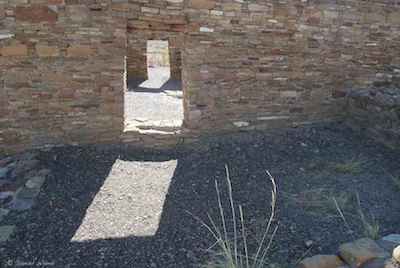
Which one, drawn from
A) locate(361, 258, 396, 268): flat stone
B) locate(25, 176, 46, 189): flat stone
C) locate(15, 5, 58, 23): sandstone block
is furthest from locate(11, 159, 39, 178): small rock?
locate(361, 258, 396, 268): flat stone

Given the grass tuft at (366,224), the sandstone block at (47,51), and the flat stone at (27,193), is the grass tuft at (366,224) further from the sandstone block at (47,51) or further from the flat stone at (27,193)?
the sandstone block at (47,51)

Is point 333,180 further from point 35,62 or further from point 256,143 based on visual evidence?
point 35,62

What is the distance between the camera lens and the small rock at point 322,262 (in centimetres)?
253

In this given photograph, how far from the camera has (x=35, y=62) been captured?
4391mm

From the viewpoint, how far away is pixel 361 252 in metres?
2.52

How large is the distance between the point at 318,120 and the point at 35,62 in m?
4.16

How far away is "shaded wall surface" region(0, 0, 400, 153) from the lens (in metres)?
4.38

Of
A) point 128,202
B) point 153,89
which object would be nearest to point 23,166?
point 128,202

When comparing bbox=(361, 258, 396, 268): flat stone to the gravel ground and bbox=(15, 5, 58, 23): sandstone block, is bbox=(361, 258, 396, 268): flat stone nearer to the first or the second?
the gravel ground

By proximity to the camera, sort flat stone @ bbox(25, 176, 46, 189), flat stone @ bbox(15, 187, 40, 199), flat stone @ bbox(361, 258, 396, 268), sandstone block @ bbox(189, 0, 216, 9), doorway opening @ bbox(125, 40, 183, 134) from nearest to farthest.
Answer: flat stone @ bbox(361, 258, 396, 268) → flat stone @ bbox(15, 187, 40, 199) → flat stone @ bbox(25, 176, 46, 189) → sandstone block @ bbox(189, 0, 216, 9) → doorway opening @ bbox(125, 40, 183, 134)

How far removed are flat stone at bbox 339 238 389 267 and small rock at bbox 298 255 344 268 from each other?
62 millimetres

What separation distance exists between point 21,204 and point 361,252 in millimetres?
3094

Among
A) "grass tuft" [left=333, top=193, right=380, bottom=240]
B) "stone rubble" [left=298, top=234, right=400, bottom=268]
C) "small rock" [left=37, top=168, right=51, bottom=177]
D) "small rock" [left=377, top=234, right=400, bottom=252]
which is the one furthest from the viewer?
"small rock" [left=37, top=168, right=51, bottom=177]

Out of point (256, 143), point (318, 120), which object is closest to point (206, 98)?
point (256, 143)
